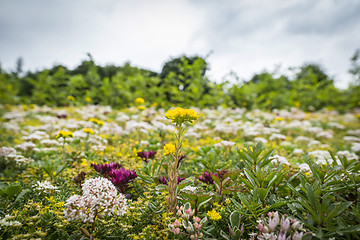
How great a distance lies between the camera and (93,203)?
3.55ft

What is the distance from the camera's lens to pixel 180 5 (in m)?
3.09

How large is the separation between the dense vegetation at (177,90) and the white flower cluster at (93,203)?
15.4ft

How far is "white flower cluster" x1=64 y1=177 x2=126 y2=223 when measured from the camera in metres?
1.08

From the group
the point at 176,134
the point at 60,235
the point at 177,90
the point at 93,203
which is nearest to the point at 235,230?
the point at 176,134

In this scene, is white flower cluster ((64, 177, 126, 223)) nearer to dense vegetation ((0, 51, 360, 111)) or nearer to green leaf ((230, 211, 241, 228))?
green leaf ((230, 211, 241, 228))

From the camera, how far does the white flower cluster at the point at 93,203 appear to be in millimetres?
1081

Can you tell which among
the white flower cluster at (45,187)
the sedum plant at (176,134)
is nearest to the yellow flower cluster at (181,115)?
the sedum plant at (176,134)

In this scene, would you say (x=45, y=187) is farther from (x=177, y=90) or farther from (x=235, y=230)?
(x=177, y=90)

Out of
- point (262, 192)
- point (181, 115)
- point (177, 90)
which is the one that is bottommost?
point (262, 192)

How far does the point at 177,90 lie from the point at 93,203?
580cm

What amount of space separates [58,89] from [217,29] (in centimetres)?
925

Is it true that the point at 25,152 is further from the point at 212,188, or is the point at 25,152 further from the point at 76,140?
the point at 212,188

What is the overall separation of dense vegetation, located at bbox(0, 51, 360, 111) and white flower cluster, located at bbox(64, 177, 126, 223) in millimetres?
4683

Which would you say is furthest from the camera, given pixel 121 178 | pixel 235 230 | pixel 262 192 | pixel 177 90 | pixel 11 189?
pixel 177 90
